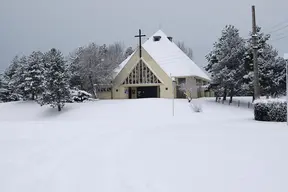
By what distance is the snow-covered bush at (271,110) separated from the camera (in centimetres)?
1822

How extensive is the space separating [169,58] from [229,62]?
11.1 metres

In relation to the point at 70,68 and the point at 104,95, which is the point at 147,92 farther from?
the point at 70,68

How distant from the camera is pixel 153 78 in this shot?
40.7m

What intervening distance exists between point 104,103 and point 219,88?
1186 cm

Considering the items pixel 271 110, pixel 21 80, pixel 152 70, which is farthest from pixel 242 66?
pixel 21 80

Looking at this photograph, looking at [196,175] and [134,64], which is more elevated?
[134,64]

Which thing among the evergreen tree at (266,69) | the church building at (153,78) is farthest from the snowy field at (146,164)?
the church building at (153,78)

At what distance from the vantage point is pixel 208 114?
28.3 metres

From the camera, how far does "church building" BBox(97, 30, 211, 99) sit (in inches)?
1582

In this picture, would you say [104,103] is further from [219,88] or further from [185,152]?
[185,152]

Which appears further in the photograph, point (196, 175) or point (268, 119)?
point (268, 119)

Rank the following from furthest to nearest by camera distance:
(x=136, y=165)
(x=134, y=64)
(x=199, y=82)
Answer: (x=199, y=82), (x=134, y=64), (x=136, y=165)

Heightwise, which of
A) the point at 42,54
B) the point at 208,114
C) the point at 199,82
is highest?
the point at 42,54

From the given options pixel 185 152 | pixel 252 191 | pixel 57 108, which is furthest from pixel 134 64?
pixel 252 191
